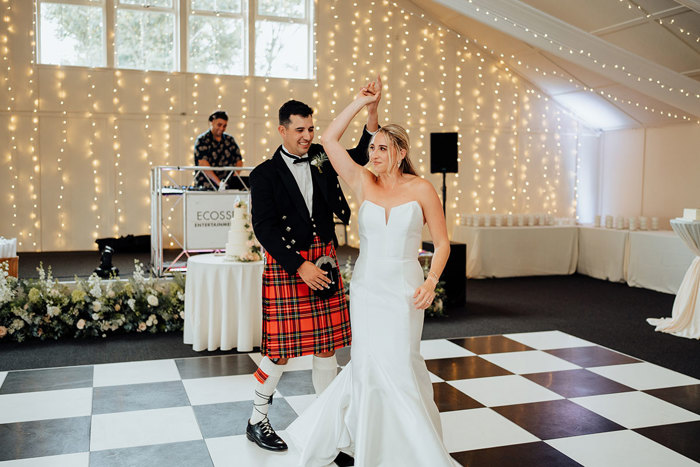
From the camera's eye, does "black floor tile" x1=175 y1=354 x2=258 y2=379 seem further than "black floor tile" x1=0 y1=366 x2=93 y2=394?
Yes

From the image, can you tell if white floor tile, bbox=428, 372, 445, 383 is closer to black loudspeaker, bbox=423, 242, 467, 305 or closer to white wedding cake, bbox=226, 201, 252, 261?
white wedding cake, bbox=226, 201, 252, 261

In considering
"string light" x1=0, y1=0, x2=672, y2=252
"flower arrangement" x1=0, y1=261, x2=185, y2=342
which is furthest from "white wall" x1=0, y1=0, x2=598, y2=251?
"flower arrangement" x1=0, y1=261, x2=185, y2=342

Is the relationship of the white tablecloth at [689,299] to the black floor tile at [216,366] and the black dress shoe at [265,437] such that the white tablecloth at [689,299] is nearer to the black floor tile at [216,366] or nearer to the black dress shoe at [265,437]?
the black floor tile at [216,366]

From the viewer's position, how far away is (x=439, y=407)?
375 cm

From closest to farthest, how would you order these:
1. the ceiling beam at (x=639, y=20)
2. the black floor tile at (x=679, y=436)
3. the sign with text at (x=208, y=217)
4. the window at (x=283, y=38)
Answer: the black floor tile at (x=679, y=436), the sign with text at (x=208, y=217), the ceiling beam at (x=639, y=20), the window at (x=283, y=38)

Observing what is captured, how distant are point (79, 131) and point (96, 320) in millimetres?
4339

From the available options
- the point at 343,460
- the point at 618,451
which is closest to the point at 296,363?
the point at 343,460

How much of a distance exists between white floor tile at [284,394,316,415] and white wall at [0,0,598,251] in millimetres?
5956

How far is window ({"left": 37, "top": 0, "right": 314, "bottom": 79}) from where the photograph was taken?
351 inches

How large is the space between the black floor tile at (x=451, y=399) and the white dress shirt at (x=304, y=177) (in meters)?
1.46

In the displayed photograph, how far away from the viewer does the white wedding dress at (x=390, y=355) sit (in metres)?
2.61

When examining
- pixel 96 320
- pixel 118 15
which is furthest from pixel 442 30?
pixel 96 320

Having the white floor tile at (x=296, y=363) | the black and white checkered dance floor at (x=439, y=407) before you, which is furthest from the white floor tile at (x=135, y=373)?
the white floor tile at (x=296, y=363)

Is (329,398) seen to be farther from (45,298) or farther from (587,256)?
(587,256)
